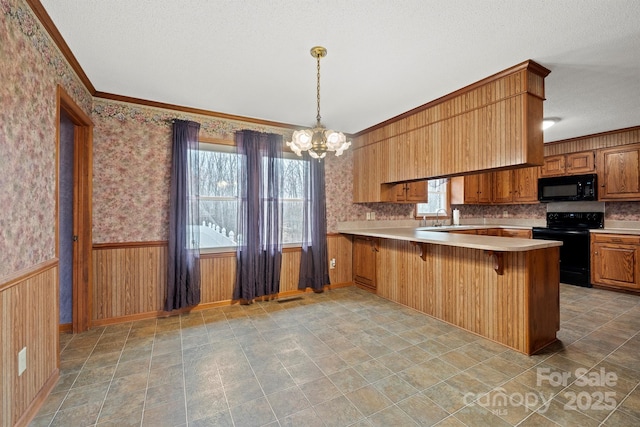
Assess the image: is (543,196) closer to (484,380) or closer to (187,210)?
(484,380)

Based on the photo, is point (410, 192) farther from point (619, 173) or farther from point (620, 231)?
point (619, 173)

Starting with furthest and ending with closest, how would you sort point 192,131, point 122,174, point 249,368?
point 192,131 → point 122,174 → point 249,368

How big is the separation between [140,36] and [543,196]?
20.9 feet

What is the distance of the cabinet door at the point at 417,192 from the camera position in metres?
4.73

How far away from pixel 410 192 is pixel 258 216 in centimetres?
250

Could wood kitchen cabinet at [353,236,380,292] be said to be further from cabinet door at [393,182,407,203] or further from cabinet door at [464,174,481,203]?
cabinet door at [464,174,481,203]

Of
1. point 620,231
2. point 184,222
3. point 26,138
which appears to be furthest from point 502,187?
point 26,138

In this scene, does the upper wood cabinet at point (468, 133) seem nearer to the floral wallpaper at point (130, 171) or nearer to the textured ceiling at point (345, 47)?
the textured ceiling at point (345, 47)

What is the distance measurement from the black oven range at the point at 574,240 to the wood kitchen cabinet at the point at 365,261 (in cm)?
310

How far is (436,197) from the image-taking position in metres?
5.74

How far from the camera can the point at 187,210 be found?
346 cm

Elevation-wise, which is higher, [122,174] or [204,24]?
[204,24]

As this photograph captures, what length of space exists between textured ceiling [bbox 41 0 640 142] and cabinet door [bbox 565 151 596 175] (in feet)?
5.49

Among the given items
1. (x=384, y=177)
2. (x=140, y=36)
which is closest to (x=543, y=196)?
(x=384, y=177)
